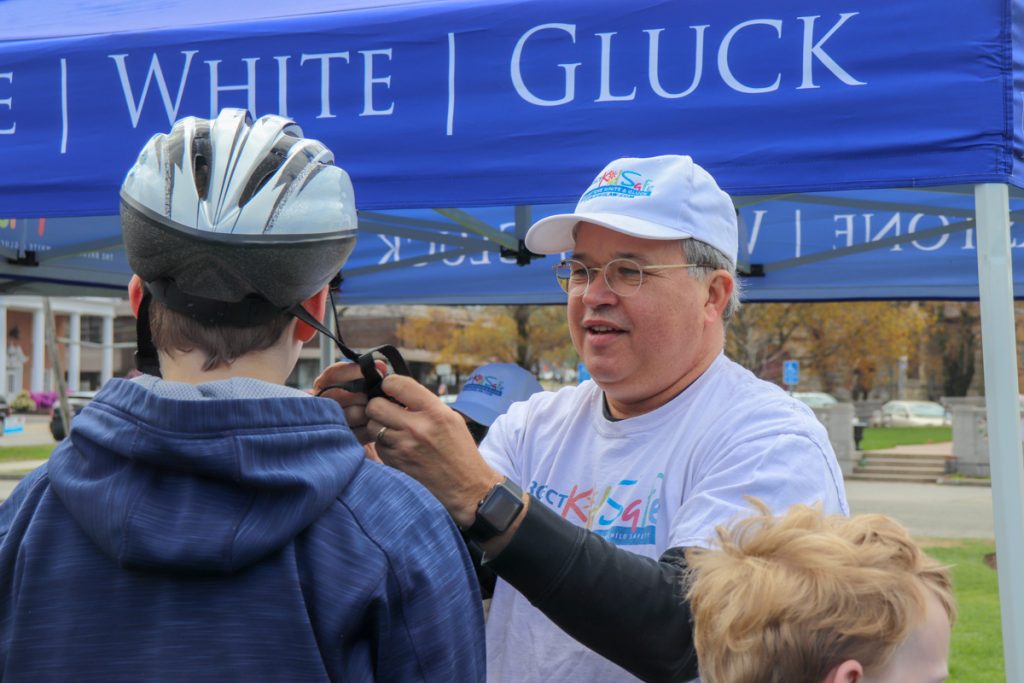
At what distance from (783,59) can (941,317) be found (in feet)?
143

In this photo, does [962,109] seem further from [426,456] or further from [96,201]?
[96,201]

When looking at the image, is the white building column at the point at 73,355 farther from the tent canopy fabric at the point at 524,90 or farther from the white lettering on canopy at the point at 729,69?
the white lettering on canopy at the point at 729,69

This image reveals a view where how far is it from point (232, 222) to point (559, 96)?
1.64m

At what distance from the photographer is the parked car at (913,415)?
132 ft

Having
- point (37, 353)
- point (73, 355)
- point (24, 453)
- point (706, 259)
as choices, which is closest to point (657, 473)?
point (706, 259)

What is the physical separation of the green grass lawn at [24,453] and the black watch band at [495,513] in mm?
22467

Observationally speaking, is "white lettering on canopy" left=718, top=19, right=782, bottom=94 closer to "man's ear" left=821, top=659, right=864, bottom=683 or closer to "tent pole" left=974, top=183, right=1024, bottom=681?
"tent pole" left=974, top=183, right=1024, bottom=681

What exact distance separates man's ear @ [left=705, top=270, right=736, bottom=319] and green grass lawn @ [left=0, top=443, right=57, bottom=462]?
72.9 ft

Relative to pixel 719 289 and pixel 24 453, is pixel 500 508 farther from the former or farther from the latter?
pixel 24 453

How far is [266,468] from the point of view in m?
1.15

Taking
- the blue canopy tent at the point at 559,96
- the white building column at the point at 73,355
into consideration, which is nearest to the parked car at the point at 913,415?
the blue canopy tent at the point at 559,96

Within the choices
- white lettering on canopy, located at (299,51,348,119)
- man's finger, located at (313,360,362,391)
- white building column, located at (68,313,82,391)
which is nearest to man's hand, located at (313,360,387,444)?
man's finger, located at (313,360,362,391)

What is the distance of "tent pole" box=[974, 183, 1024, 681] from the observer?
2525 millimetres

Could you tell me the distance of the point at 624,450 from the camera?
80.4 inches
